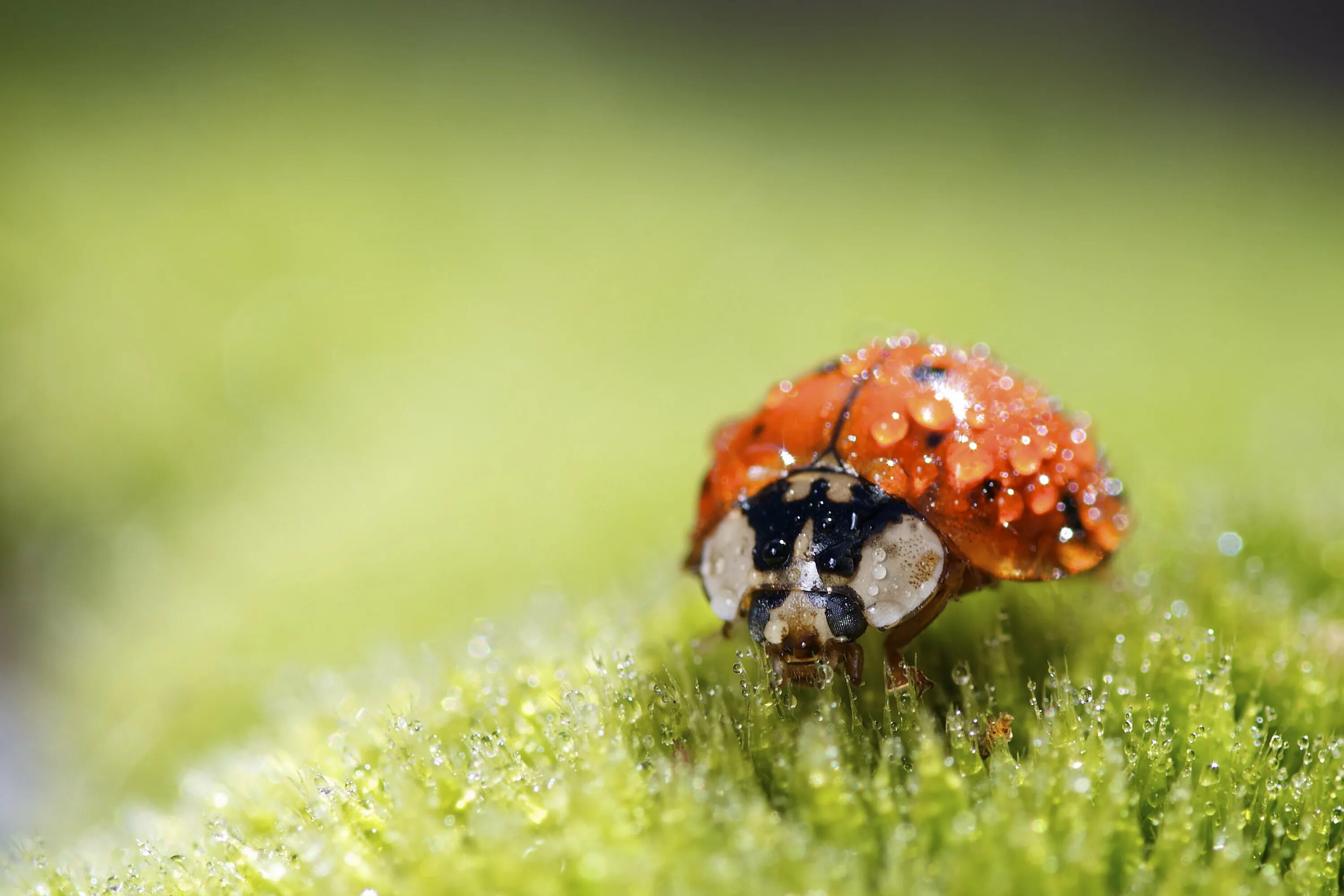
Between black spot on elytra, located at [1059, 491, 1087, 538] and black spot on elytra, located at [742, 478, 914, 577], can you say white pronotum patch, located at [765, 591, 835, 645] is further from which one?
black spot on elytra, located at [1059, 491, 1087, 538]

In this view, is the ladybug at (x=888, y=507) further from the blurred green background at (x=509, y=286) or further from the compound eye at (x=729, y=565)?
the blurred green background at (x=509, y=286)

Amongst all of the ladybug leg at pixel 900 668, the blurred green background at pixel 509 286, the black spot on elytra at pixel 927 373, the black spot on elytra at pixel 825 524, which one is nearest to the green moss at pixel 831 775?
the ladybug leg at pixel 900 668

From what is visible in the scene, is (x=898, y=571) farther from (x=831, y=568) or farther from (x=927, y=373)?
(x=927, y=373)

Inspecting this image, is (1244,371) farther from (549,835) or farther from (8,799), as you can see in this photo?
(8,799)

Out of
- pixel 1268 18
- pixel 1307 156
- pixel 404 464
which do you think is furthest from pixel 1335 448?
pixel 1268 18

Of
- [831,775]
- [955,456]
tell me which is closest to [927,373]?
[955,456]

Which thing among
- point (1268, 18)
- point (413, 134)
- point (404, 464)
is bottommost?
point (404, 464)

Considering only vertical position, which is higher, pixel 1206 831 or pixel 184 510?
pixel 184 510
